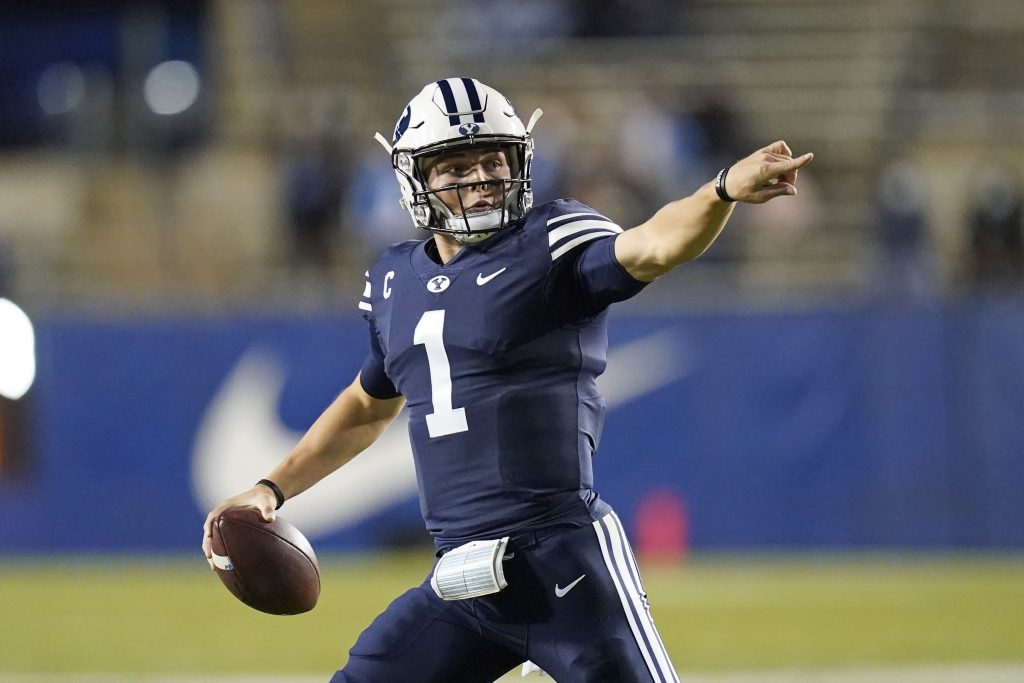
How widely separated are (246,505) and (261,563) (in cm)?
16

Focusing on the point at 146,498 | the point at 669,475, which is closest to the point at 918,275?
the point at 669,475

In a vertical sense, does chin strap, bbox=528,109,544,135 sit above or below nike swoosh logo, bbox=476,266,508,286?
above

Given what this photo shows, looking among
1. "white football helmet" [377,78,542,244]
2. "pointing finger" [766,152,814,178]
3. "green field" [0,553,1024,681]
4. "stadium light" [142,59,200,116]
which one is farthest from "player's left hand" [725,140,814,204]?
"stadium light" [142,59,200,116]

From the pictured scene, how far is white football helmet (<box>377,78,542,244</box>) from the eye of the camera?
4145mm

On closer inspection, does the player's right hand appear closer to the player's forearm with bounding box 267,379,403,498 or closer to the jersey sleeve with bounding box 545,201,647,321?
the player's forearm with bounding box 267,379,403,498

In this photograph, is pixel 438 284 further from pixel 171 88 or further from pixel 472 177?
pixel 171 88

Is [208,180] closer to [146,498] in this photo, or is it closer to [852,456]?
[146,498]

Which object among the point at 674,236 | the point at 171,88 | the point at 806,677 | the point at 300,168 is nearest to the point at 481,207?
the point at 674,236

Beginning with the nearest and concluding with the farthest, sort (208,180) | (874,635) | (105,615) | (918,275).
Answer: (874,635), (105,615), (918,275), (208,180)

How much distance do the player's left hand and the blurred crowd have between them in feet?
24.8

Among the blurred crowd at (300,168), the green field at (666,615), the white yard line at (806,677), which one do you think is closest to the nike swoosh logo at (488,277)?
the white yard line at (806,677)

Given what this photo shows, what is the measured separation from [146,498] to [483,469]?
7178mm

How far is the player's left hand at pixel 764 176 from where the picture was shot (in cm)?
342

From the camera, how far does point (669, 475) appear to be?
1072cm
